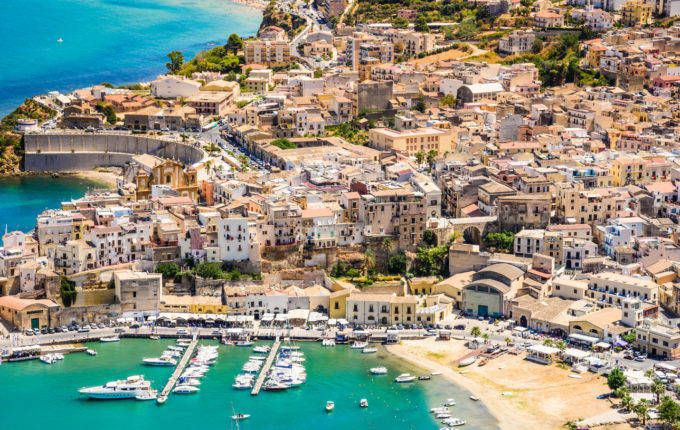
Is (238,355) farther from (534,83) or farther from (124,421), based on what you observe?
(534,83)

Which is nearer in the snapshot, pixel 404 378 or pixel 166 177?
pixel 404 378

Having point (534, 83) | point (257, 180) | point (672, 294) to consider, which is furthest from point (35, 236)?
point (534, 83)

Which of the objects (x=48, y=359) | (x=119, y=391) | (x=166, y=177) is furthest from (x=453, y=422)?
(x=166, y=177)

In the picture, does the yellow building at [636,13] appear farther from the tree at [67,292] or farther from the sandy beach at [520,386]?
the tree at [67,292]

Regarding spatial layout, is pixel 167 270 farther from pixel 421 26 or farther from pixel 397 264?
pixel 421 26

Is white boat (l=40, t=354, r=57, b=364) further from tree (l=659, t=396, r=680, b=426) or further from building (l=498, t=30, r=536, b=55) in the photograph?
building (l=498, t=30, r=536, b=55)

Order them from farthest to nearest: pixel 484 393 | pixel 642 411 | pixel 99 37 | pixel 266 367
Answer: pixel 99 37 < pixel 266 367 < pixel 484 393 < pixel 642 411
